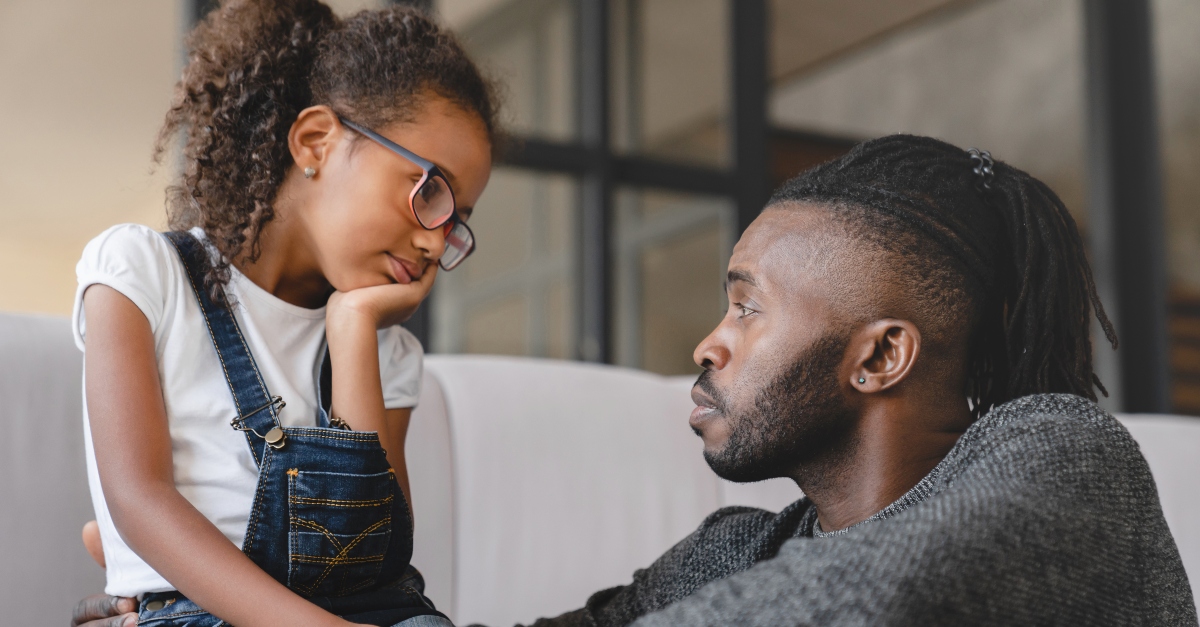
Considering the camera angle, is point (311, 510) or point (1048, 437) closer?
point (1048, 437)

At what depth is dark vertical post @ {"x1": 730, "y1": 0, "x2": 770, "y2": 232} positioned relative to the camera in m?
3.85

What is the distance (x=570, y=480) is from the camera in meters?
1.73

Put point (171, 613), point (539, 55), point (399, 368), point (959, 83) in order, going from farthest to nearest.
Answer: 1. point (959, 83)
2. point (539, 55)
3. point (399, 368)
4. point (171, 613)

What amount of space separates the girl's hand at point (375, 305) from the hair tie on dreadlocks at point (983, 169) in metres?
0.68

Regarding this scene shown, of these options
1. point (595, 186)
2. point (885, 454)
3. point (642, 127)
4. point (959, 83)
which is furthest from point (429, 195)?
point (959, 83)

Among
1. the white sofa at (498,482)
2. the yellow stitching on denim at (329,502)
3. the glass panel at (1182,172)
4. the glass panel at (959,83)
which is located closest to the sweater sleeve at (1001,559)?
the yellow stitching on denim at (329,502)

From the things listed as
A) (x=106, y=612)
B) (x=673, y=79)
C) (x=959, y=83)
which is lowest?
(x=106, y=612)

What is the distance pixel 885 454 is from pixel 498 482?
75cm

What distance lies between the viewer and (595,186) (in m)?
3.57

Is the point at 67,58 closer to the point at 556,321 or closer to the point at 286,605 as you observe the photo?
the point at 556,321

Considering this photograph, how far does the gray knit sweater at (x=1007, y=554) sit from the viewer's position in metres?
0.66

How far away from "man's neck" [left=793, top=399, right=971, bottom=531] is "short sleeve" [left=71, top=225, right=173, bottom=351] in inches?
29.8

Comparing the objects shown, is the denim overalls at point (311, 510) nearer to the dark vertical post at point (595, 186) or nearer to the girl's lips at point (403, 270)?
the girl's lips at point (403, 270)

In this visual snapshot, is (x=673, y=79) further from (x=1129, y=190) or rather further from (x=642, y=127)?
(x=1129, y=190)
